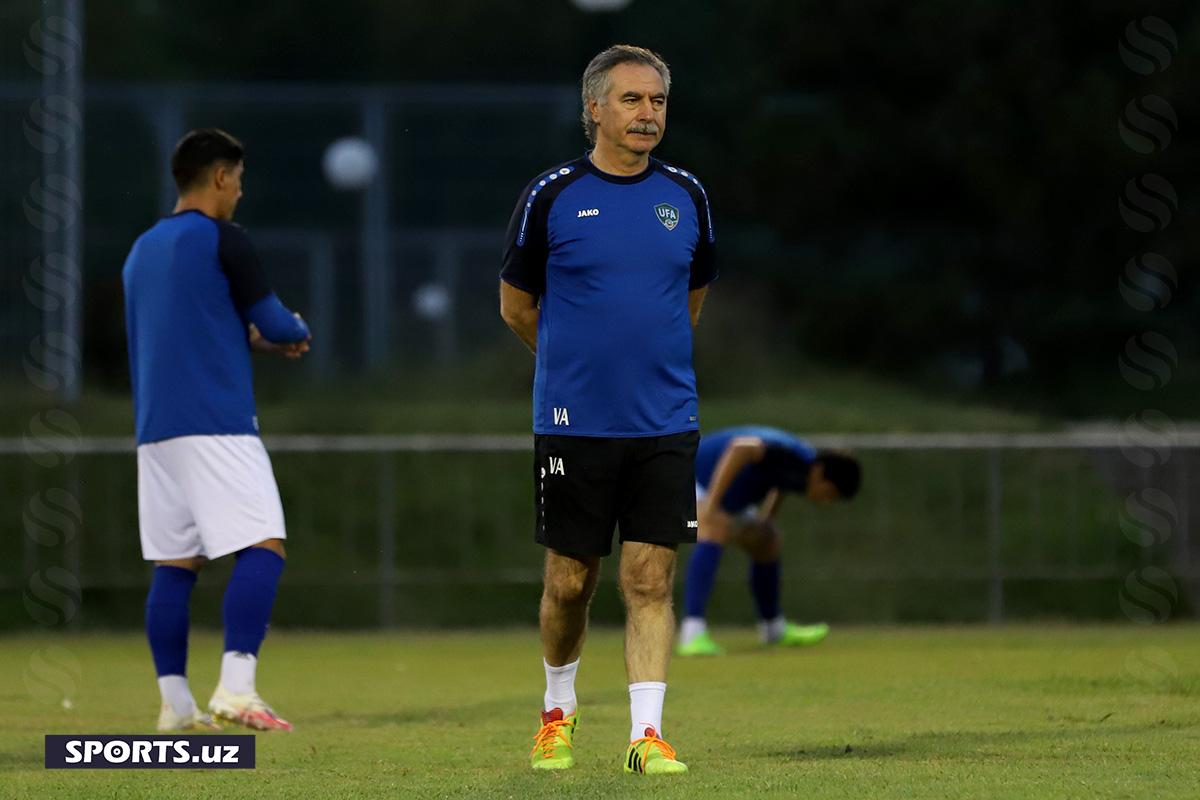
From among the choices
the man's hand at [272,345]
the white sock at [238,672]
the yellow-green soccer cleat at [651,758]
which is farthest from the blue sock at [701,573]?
the yellow-green soccer cleat at [651,758]

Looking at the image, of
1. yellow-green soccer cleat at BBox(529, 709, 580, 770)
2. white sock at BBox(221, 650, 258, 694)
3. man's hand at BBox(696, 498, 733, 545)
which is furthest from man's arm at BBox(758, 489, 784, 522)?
yellow-green soccer cleat at BBox(529, 709, 580, 770)

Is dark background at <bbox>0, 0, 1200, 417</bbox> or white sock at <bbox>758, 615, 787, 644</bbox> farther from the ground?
dark background at <bbox>0, 0, 1200, 417</bbox>

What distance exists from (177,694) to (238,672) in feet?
0.77

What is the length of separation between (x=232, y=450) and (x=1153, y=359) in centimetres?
1906

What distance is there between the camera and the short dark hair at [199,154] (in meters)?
7.51

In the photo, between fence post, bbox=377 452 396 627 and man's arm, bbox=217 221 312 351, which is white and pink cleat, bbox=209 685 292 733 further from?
fence post, bbox=377 452 396 627

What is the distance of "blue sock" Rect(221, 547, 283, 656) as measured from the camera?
7.36 metres

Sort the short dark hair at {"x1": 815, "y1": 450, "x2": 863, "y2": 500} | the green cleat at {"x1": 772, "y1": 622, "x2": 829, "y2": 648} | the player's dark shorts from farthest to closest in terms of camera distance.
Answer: the green cleat at {"x1": 772, "y1": 622, "x2": 829, "y2": 648}, the short dark hair at {"x1": 815, "y1": 450, "x2": 863, "y2": 500}, the player's dark shorts

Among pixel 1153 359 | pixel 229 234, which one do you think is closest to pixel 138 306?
pixel 229 234

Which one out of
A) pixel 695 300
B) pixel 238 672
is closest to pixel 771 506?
pixel 238 672

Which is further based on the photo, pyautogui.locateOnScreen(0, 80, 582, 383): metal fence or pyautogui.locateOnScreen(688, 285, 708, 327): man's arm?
A: pyautogui.locateOnScreen(0, 80, 582, 383): metal fence

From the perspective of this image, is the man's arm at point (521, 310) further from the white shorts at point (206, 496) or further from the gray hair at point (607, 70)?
the white shorts at point (206, 496)

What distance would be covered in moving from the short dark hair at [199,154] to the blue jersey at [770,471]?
15.3 feet

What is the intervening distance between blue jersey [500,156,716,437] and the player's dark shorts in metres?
0.04
